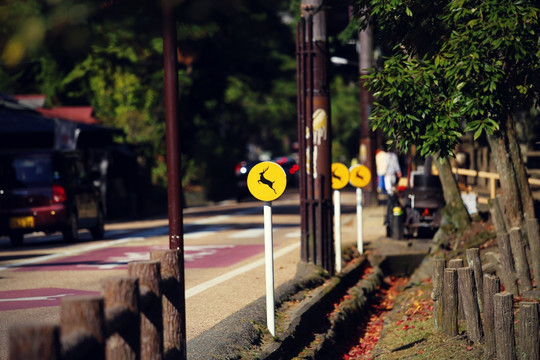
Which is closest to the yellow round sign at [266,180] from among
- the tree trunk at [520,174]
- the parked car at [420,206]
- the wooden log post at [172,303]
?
the wooden log post at [172,303]

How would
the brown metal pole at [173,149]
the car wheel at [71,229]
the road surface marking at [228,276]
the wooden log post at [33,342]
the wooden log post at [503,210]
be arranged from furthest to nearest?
the car wheel at [71,229] → the wooden log post at [503,210] → the road surface marking at [228,276] → the brown metal pole at [173,149] → the wooden log post at [33,342]

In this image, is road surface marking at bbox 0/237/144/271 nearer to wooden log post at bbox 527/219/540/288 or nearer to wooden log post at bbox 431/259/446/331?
wooden log post at bbox 431/259/446/331

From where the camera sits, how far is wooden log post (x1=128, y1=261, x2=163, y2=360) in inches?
205

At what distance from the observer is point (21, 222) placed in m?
18.9

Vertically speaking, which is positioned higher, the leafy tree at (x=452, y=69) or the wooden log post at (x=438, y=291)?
the leafy tree at (x=452, y=69)

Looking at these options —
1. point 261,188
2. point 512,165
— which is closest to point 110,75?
point 512,165

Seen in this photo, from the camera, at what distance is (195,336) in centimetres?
829

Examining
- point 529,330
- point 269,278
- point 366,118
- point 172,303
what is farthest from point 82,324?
point 366,118

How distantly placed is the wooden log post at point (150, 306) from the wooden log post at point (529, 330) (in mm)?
3172

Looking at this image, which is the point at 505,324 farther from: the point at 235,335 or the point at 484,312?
the point at 235,335

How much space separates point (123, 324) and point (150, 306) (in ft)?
2.10

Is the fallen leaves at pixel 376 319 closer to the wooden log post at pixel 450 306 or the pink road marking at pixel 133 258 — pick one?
the wooden log post at pixel 450 306

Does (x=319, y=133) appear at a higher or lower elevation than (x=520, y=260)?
higher

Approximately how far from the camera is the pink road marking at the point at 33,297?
1062 centimetres
